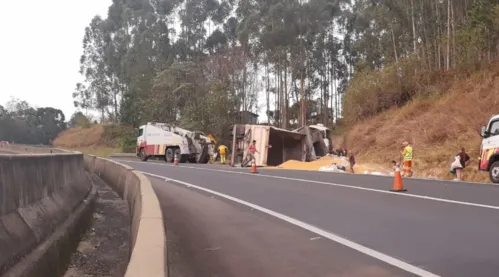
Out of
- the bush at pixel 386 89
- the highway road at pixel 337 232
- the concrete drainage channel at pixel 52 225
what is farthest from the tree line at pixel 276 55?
the concrete drainage channel at pixel 52 225

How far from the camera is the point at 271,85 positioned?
210 feet

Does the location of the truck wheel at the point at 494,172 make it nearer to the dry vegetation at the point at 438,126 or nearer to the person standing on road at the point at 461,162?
the person standing on road at the point at 461,162

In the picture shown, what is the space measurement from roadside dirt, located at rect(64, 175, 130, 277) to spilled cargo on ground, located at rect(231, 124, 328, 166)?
1823 centimetres

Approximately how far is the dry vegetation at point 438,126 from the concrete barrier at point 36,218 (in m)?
16.7

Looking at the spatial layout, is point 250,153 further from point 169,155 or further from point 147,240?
point 147,240

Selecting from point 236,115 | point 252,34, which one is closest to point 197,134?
point 236,115

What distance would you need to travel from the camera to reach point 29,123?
110 m

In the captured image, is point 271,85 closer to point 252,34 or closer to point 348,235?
point 252,34

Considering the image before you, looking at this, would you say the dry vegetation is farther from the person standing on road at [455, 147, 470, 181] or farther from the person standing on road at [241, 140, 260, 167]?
the person standing on road at [241, 140, 260, 167]

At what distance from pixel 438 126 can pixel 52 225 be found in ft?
76.7

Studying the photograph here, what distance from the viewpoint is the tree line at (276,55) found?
35.1 m

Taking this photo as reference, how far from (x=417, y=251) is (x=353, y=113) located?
3199cm

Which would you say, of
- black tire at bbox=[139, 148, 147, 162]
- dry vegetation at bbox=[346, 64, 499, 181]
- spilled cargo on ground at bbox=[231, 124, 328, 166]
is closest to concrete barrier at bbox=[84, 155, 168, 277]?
dry vegetation at bbox=[346, 64, 499, 181]

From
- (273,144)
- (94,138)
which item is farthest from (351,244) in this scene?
(94,138)
